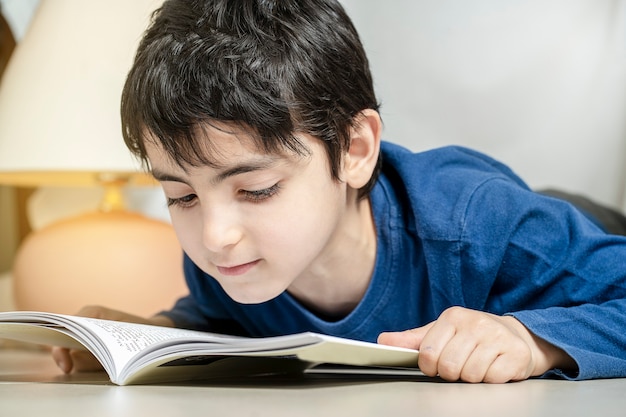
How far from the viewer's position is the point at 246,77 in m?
0.81

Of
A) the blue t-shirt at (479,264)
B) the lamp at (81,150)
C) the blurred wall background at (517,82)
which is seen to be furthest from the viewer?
the blurred wall background at (517,82)

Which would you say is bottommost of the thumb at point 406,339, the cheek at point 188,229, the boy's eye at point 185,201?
the thumb at point 406,339

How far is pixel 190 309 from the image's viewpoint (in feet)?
3.90

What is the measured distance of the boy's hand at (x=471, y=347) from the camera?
713 millimetres

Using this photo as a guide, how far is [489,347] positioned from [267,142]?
0.29 m

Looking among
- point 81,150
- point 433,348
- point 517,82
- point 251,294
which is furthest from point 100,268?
point 517,82

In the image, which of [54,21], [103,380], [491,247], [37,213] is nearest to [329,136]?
[491,247]

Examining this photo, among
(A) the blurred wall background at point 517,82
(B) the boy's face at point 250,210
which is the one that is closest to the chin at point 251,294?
(B) the boy's face at point 250,210

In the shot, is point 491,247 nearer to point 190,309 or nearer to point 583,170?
point 190,309

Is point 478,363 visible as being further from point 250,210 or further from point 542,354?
point 250,210

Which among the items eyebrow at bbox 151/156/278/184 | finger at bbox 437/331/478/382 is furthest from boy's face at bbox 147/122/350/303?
finger at bbox 437/331/478/382

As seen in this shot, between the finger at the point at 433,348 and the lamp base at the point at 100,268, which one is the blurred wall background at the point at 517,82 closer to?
the lamp base at the point at 100,268

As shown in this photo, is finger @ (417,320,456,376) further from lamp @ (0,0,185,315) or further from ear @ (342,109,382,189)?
lamp @ (0,0,185,315)

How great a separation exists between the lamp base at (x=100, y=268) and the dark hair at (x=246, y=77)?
1.57 ft
